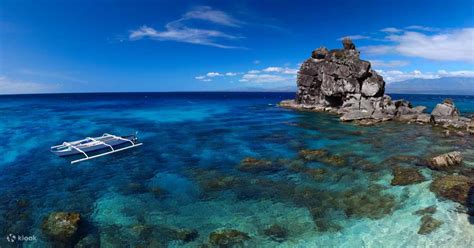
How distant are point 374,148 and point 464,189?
1347 centimetres

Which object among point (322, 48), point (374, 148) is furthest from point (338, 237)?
point (322, 48)

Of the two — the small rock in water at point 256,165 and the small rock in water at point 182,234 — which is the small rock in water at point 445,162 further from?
the small rock in water at point 182,234

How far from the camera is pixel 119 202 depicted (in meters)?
18.5

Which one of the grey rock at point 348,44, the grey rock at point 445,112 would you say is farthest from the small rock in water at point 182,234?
the grey rock at point 348,44

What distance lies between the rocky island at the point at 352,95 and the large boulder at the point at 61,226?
151 ft

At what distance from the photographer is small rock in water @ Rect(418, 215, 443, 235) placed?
1425 centimetres

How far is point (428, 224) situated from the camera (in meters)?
14.7

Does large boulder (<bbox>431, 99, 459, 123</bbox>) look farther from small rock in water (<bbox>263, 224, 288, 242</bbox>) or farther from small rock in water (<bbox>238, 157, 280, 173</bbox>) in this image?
small rock in water (<bbox>263, 224, 288, 242</bbox>)

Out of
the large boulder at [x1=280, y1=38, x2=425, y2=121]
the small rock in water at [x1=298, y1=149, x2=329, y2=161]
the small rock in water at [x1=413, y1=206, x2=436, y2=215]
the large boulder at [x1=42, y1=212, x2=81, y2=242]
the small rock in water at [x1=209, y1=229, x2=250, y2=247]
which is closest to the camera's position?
the small rock in water at [x1=209, y1=229, x2=250, y2=247]

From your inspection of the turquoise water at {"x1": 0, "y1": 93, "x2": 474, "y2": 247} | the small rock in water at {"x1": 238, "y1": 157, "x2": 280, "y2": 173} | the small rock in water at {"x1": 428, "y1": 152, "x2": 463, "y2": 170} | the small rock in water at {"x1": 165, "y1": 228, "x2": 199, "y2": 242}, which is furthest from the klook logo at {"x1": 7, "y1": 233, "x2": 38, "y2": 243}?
the small rock in water at {"x1": 428, "y1": 152, "x2": 463, "y2": 170}

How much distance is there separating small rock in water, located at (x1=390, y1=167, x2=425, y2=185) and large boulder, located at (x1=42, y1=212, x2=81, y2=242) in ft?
66.2

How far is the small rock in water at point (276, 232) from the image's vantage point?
14266mm

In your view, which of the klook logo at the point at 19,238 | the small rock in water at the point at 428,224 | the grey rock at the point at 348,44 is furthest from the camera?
the grey rock at the point at 348,44

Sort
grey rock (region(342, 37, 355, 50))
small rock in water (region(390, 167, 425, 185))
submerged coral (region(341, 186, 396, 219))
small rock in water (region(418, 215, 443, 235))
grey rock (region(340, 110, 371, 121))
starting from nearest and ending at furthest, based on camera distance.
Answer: small rock in water (region(418, 215, 443, 235))
submerged coral (region(341, 186, 396, 219))
small rock in water (region(390, 167, 425, 185))
grey rock (region(340, 110, 371, 121))
grey rock (region(342, 37, 355, 50))
